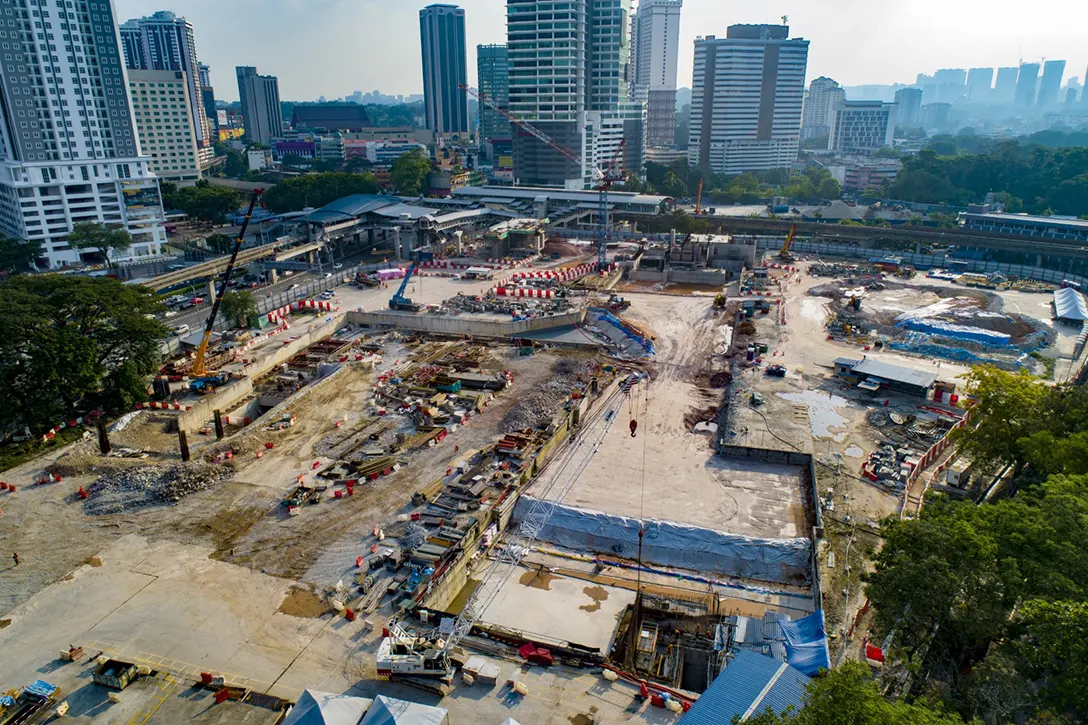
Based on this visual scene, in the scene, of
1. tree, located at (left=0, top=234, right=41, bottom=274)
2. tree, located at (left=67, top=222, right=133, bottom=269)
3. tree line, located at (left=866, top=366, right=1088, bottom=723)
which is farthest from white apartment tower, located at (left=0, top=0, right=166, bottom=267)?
tree line, located at (left=866, top=366, right=1088, bottom=723)

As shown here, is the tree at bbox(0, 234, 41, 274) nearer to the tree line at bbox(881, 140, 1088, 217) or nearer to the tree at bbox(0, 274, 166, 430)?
the tree at bbox(0, 274, 166, 430)

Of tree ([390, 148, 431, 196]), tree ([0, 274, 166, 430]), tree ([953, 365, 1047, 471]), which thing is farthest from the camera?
tree ([390, 148, 431, 196])

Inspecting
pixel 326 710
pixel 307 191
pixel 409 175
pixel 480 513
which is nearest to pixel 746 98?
pixel 409 175

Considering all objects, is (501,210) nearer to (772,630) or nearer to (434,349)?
(434,349)

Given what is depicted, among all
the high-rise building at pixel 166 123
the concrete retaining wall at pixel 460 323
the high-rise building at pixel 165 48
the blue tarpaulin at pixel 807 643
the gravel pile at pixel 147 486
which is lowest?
the gravel pile at pixel 147 486

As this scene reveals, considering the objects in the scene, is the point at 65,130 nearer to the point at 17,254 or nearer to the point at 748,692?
the point at 17,254

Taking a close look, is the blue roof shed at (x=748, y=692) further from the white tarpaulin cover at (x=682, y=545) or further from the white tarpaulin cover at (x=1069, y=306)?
the white tarpaulin cover at (x=1069, y=306)

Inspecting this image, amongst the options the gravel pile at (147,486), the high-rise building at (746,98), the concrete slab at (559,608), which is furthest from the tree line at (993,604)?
the high-rise building at (746,98)
